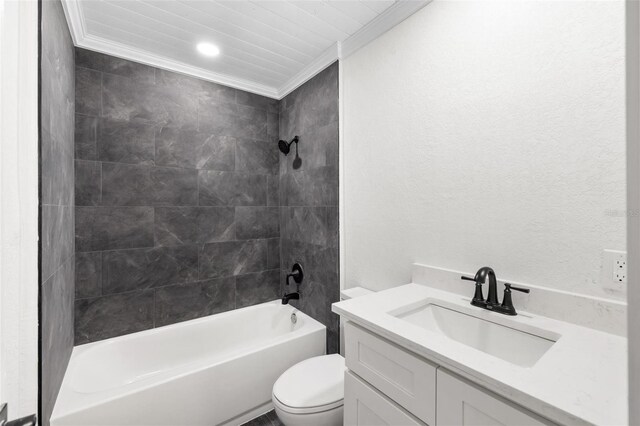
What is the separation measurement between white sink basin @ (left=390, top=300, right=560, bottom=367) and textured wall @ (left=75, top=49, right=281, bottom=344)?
1.71 metres

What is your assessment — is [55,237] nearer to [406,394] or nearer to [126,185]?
[126,185]

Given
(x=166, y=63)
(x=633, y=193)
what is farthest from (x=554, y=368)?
(x=166, y=63)

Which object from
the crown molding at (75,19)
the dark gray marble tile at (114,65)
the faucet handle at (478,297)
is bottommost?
the faucet handle at (478,297)

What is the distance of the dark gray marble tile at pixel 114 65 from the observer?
183 cm

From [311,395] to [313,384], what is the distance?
0.31ft

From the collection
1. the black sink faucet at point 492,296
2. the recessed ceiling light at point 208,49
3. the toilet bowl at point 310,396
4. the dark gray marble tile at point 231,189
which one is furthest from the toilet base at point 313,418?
the recessed ceiling light at point 208,49

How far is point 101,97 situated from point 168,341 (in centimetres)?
184

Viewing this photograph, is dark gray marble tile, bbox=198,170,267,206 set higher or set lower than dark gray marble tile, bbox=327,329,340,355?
higher

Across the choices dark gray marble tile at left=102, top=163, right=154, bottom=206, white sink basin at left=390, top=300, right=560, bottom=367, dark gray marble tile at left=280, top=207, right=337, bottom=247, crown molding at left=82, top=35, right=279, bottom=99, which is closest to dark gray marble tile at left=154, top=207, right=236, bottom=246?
dark gray marble tile at left=102, top=163, right=154, bottom=206

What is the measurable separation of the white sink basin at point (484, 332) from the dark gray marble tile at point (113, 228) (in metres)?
1.91

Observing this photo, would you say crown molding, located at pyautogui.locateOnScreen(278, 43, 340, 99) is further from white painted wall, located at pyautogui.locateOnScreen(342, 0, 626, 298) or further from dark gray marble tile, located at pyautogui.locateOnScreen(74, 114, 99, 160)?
dark gray marble tile, located at pyautogui.locateOnScreen(74, 114, 99, 160)

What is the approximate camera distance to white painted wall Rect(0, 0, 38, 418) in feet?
2.06

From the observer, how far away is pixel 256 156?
256 cm

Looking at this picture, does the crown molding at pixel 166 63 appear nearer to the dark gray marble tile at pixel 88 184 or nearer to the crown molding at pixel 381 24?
the dark gray marble tile at pixel 88 184
